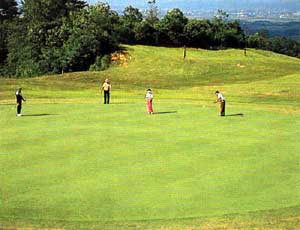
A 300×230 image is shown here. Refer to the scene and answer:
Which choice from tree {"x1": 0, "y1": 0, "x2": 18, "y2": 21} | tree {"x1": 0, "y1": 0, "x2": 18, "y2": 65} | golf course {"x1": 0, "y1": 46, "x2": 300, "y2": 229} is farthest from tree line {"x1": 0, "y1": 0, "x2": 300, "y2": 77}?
golf course {"x1": 0, "y1": 46, "x2": 300, "y2": 229}

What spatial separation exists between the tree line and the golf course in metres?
33.2

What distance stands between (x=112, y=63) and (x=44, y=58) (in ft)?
36.8

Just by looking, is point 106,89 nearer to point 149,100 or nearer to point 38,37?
A: point 149,100

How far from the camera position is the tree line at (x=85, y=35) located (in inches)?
3273

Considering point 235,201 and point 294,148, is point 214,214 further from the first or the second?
point 294,148

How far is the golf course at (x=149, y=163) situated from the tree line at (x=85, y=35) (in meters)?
33.2

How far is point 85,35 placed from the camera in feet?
270

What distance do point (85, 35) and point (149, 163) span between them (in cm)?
6115

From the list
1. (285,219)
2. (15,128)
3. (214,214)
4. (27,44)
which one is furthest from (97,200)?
(27,44)

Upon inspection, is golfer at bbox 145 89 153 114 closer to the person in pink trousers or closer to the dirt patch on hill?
the person in pink trousers

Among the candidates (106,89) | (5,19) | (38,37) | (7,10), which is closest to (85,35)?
(38,37)

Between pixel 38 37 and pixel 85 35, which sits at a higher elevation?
pixel 85 35

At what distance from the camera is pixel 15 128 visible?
31.4 metres

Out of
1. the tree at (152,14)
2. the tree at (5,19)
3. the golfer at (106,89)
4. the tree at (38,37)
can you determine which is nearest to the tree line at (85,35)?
the tree at (38,37)
